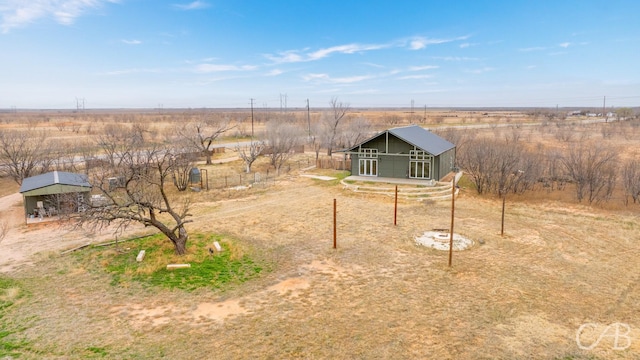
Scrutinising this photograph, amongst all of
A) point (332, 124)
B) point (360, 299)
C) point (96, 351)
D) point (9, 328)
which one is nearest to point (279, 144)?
point (332, 124)

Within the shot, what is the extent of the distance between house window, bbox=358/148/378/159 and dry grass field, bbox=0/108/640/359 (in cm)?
1137

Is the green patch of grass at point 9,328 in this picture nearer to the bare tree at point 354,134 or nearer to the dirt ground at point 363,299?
the dirt ground at point 363,299

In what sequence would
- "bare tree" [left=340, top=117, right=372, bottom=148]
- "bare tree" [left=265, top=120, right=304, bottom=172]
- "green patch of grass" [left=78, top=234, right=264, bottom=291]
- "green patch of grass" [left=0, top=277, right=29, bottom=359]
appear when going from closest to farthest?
"green patch of grass" [left=0, top=277, right=29, bottom=359], "green patch of grass" [left=78, top=234, right=264, bottom=291], "bare tree" [left=265, top=120, right=304, bottom=172], "bare tree" [left=340, top=117, right=372, bottom=148]

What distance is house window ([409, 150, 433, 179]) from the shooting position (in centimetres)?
3050

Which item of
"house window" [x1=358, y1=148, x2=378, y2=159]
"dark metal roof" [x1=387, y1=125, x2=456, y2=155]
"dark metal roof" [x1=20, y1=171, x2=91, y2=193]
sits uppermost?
"dark metal roof" [x1=387, y1=125, x2=456, y2=155]

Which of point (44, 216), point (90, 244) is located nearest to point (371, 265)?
point (90, 244)

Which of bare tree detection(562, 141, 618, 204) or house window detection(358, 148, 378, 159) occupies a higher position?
house window detection(358, 148, 378, 159)

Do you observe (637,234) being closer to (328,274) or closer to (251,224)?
(328,274)

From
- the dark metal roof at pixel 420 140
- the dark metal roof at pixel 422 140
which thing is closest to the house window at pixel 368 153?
the dark metal roof at pixel 420 140

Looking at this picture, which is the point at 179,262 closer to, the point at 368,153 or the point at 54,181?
the point at 54,181

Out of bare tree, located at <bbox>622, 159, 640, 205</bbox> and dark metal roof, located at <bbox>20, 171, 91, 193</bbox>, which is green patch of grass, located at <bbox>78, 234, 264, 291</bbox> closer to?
dark metal roof, located at <bbox>20, 171, 91, 193</bbox>

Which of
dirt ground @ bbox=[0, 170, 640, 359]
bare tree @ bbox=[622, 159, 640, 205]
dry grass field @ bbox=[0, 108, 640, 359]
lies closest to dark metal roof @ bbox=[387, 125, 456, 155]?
dry grass field @ bbox=[0, 108, 640, 359]

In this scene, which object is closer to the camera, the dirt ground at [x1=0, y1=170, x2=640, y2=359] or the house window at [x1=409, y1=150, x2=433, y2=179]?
the dirt ground at [x1=0, y1=170, x2=640, y2=359]

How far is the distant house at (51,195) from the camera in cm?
2216
